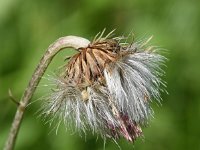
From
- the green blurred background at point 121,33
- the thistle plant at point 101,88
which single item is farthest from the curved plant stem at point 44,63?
the green blurred background at point 121,33

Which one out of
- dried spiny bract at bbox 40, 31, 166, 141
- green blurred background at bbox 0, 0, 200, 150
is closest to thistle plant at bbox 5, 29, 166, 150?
dried spiny bract at bbox 40, 31, 166, 141

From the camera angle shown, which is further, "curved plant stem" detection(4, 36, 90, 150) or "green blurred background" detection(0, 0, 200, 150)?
"green blurred background" detection(0, 0, 200, 150)

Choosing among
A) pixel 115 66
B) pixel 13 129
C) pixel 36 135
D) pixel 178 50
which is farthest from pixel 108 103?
pixel 178 50

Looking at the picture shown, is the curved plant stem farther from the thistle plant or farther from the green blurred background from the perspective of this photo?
the green blurred background

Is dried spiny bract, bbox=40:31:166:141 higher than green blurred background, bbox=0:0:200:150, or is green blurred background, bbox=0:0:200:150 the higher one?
green blurred background, bbox=0:0:200:150

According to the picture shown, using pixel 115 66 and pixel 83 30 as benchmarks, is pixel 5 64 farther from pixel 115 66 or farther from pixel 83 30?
pixel 115 66

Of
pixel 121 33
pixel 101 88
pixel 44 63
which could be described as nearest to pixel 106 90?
pixel 101 88

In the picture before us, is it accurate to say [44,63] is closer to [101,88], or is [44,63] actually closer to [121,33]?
[101,88]

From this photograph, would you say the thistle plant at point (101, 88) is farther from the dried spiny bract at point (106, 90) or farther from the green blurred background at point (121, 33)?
the green blurred background at point (121, 33)
